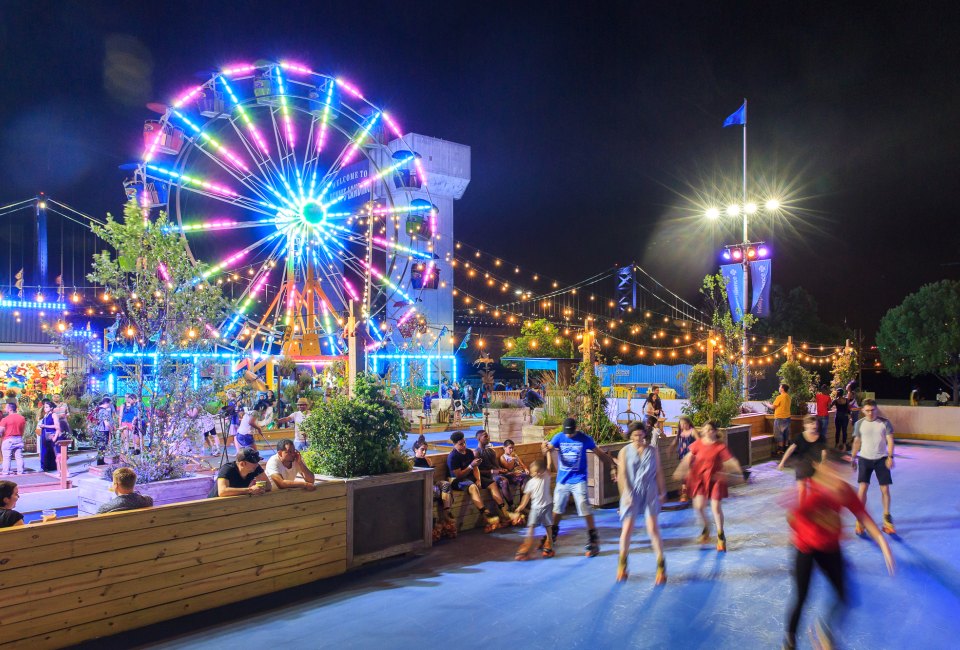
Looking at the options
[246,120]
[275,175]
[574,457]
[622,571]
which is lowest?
[622,571]

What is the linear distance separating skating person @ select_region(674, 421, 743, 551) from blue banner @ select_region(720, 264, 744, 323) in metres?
11.4

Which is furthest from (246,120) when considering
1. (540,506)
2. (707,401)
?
(540,506)

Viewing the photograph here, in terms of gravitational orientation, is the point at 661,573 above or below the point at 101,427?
below

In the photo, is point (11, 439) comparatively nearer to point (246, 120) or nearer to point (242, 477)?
point (242, 477)

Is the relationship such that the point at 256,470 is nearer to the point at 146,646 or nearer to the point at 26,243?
the point at 146,646

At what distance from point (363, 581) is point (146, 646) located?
5.96ft

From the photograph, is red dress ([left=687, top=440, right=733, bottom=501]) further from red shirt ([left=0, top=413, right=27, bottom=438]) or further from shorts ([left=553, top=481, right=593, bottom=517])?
red shirt ([left=0, top=413, right=27, bottom=438])

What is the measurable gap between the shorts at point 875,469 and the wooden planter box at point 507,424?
763 centimetres

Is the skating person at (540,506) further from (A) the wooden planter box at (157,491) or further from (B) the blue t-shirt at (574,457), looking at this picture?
(A) the wooden planter box at (157,491)

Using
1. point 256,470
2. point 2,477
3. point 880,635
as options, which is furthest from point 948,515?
point 2,477

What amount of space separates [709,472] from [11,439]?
35.9 feet

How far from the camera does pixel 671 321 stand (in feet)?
134

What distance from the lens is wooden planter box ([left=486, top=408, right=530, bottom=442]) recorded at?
14523 mm

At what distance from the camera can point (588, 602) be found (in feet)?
16.5
